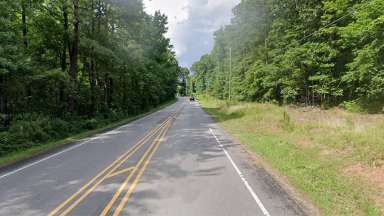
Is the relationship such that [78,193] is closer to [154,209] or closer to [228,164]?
[154,209]

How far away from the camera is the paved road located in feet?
18.4

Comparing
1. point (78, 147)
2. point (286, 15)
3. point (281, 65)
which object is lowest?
point (78, 147)

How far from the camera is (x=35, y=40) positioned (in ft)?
73.7

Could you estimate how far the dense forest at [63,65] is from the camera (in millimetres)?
15092

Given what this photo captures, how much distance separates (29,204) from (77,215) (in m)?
1.52

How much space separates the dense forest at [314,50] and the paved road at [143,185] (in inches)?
515

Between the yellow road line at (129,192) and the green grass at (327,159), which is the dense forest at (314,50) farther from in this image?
the yellow road line at (129,192)

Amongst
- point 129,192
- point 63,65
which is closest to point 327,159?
point 129,192

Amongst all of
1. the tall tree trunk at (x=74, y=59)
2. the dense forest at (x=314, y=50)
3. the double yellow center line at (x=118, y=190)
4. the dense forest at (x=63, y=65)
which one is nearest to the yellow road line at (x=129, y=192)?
the double yellow center line at (x=118, y=190)

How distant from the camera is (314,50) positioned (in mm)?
23812

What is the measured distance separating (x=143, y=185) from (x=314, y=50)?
22122 mm

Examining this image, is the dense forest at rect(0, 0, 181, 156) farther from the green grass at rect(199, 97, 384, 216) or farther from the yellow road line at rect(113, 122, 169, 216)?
the green grass at rect(199, 97, 384, 216)

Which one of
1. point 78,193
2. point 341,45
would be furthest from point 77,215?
point 341,45

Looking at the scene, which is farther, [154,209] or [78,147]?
[78,147]
